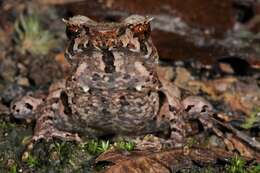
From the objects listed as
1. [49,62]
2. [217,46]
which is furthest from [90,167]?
[217,46]

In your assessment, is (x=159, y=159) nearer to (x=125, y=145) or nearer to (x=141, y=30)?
(x=125, y=145)

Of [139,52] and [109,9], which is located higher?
[109,9]

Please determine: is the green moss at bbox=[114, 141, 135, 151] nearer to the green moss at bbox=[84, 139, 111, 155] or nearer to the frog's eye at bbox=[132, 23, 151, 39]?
the green moss at bbox=[84, 139, 111, 155]

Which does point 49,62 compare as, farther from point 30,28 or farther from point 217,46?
point 217,46

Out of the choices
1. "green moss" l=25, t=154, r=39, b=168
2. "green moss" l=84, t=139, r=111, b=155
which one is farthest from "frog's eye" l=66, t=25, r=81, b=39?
"green moss" l=25, t=154, r=39, b=168

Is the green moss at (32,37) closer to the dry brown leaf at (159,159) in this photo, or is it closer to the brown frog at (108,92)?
the brown frog at (108,92)

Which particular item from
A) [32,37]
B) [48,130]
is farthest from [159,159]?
[32,37]
